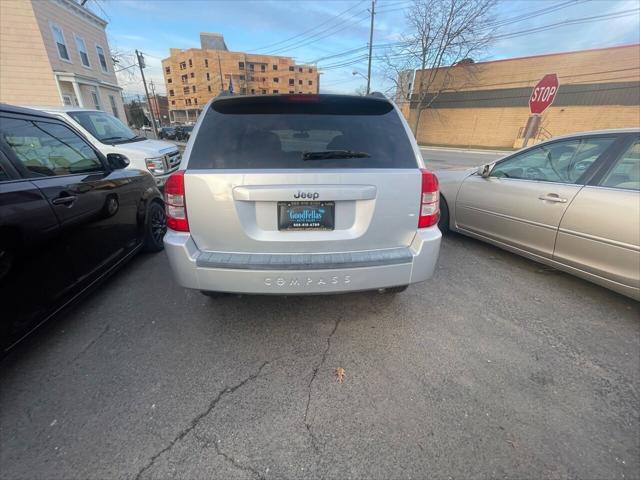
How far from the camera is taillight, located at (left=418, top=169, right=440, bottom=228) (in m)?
2.11

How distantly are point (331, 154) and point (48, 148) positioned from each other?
8.21ft

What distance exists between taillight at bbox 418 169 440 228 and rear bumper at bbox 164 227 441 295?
159 mm

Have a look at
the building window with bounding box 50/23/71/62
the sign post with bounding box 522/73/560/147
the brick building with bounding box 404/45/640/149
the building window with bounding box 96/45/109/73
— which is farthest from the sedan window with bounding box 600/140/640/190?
the brick building with bounding box 404/45/640/149

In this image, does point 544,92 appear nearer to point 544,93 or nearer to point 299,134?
point 544,93

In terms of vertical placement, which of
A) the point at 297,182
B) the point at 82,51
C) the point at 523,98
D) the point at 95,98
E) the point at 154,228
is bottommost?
the point at 154,228

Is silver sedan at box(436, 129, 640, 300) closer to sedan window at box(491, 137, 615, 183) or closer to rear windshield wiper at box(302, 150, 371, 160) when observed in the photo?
sedan window at box(491, 137, 615, 183)

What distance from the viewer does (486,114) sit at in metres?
27.8

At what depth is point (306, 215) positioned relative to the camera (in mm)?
1993

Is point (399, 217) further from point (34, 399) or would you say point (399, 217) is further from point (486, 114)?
point (486, 114)

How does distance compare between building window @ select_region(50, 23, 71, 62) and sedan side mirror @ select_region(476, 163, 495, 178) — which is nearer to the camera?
sedan side mirror @ select_region(476, 163, 495, 178)

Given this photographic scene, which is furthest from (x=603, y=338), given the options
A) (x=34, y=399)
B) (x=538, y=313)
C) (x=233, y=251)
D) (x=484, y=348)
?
(x=34, y=399)

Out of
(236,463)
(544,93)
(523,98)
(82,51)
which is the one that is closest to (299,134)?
(236,463)

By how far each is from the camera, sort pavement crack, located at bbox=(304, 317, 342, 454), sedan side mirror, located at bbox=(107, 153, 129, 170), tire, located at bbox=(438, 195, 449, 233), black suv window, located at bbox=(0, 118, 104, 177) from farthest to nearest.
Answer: tire, located at bbox=(438, 195, 449, 233)
sedan side mirror, located at bbox=(107, 153, 129, 170)
black suv window, located at bbox=(0, 118, 104, 177)
pavement crack, located at bbox=(304, 317, 342, 454)

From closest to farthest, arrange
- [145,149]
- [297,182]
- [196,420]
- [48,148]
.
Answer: [196,420] < [297,182] < [48,148] < [145,149]
